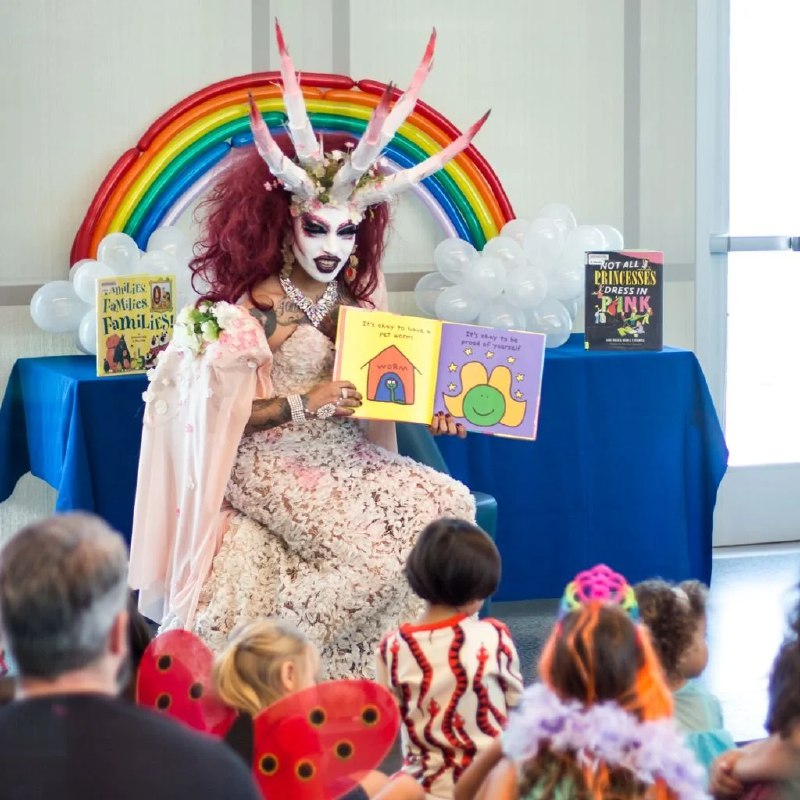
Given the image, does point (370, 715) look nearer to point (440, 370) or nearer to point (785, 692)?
point (785, 692)

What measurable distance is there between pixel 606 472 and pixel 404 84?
1539 mm

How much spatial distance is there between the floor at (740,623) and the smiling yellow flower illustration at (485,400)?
78 centimetres

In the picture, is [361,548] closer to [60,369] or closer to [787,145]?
[60,369]

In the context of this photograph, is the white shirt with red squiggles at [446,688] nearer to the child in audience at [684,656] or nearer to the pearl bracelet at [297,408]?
the child in audience at [684,656]

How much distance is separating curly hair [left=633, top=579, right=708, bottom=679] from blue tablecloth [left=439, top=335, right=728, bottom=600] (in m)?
2.03

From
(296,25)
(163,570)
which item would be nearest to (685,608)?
(163,570)

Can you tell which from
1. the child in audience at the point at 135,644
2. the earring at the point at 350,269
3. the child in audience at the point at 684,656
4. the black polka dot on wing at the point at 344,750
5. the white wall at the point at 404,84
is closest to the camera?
the black polka dot on wing at the point at 344,750

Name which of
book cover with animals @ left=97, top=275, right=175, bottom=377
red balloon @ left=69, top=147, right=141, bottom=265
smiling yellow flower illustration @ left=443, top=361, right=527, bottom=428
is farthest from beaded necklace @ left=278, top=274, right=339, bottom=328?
red balloon @ left=69, top=147, right=141, bottom=265

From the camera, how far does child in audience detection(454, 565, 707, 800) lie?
1.82m

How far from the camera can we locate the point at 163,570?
11.4ft

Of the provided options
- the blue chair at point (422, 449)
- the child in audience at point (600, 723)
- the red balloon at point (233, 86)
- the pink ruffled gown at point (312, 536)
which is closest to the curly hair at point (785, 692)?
the child in audience at point (600, 723)

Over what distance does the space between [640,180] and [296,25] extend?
56.1 inches

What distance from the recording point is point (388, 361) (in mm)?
3525

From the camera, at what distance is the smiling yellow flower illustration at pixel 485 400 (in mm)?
3611
